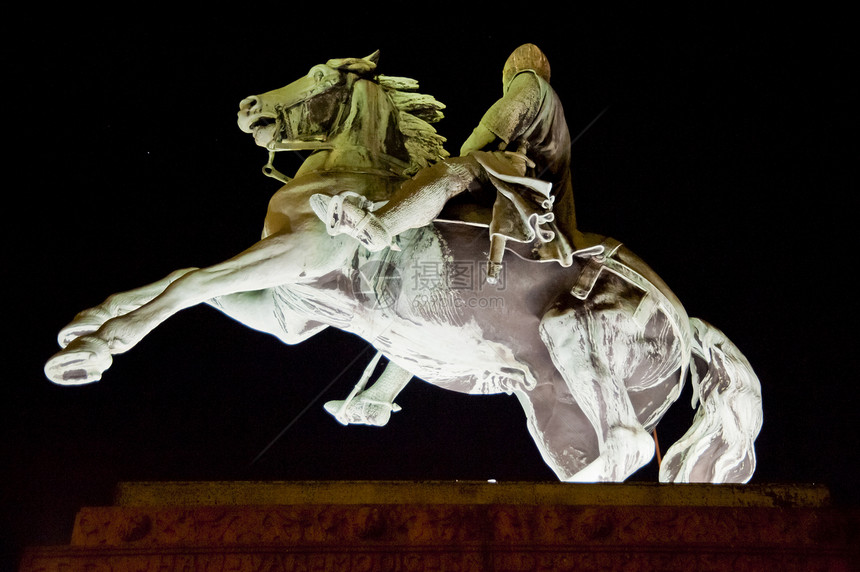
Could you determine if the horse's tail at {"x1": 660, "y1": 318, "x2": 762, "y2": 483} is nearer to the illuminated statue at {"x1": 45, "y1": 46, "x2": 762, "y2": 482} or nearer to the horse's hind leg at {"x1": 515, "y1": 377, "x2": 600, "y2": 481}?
the illuminated statue at {"x1": 45, "y1": 46, "x2": 762, "y2": 482}

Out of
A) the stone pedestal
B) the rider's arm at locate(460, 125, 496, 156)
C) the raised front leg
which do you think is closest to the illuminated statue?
the raised front leg

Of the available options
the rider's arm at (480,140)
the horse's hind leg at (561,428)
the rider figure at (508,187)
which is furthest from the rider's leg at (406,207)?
the horse's hind leg at (561,428)

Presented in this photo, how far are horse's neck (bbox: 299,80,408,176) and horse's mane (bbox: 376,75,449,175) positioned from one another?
4cm

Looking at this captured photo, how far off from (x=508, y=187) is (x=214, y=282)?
1.27m

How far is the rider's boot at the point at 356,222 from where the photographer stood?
3.34 m

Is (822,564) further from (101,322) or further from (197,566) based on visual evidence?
(101,322)

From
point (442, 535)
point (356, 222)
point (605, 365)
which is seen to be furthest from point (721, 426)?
point (356, 222)

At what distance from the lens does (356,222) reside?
334 centimetres

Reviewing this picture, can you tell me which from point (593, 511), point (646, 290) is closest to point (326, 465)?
point (646, 290)

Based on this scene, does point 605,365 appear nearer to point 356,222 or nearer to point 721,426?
point 721,426

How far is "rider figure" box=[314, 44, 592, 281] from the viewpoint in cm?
340

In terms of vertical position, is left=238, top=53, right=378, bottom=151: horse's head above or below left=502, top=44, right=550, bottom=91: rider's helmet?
below

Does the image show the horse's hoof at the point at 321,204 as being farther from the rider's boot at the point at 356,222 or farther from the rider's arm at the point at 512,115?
the rider's arm at the point at 512,115

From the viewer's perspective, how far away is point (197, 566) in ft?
8.13
